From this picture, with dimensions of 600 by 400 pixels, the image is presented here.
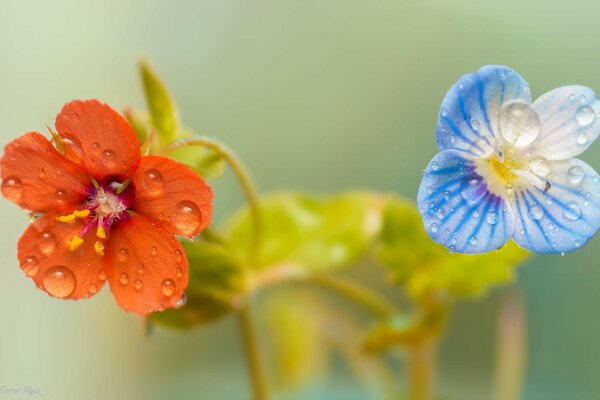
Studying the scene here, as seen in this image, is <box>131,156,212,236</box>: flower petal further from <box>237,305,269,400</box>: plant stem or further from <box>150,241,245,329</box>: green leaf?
<box>237,305,269,400</box>: plant stem

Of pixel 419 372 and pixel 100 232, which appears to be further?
pixel 419 372

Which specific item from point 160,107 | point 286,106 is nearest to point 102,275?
point 160,107

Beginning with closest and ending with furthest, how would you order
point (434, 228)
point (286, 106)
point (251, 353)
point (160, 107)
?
point (434, 228) < point (160, 107) < point (251, 353) < point (286, 106)

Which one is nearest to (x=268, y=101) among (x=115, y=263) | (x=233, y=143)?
(x=233, y=143)

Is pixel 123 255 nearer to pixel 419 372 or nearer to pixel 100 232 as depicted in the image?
pixel 100 232

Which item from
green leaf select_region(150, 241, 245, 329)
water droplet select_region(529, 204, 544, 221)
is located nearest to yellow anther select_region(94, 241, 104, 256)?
green leaf select_region(150, 241, 245, 329)

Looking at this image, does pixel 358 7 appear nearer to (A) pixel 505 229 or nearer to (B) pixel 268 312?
(B) pixel 268 312

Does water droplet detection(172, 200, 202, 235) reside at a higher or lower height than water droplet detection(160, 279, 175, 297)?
higher
